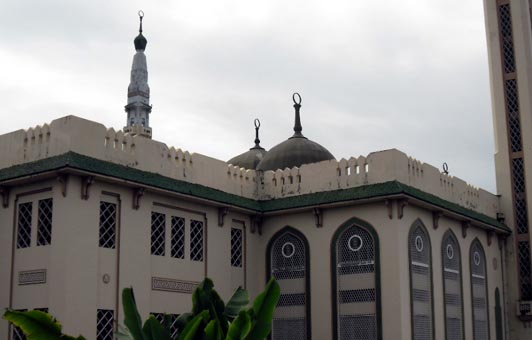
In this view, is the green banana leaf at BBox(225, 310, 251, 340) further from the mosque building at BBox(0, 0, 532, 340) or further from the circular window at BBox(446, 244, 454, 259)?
the circular window at BBox(446, 244, 454, 259)

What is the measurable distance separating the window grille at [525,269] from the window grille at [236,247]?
9150mm

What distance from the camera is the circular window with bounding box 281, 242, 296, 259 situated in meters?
18.6

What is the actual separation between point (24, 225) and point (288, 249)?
632cm

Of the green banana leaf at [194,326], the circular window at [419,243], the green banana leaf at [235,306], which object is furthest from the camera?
the circular window at [419,243]

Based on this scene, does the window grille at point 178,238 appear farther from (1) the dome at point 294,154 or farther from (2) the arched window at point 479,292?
(2) the arched window at point 479,292

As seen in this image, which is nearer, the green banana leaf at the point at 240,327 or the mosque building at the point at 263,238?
the green banana leaf at the point at 240,327

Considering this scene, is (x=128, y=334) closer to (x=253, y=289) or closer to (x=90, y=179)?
(x=90, y=179)

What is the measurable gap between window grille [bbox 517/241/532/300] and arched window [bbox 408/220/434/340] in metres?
5.92

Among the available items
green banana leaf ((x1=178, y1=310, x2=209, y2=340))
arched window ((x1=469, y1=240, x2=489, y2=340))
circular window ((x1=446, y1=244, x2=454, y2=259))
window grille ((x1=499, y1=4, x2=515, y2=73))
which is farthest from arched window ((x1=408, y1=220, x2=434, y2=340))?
window grille ((x1=499, y1=4, x2=515, y2=73))

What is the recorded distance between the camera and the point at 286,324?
18375 mm

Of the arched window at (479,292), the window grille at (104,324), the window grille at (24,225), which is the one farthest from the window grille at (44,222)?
the arched window at (479,292)

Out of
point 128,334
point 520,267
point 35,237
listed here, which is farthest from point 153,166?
point 520,267

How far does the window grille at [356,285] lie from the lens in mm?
17219

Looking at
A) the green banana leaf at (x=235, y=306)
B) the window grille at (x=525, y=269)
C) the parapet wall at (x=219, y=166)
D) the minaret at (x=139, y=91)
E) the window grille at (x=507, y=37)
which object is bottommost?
the green banana leaf at (x=235, y=306)
